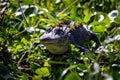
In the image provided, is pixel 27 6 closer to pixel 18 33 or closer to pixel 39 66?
pixel 18 33

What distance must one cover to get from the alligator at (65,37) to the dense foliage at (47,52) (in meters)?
0.05

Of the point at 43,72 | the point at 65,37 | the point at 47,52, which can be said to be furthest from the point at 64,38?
the point at 43,72

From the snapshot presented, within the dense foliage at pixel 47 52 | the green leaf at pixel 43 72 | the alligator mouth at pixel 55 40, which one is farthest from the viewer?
the alligator mouth at pixel 55 40

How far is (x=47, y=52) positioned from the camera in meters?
2.50

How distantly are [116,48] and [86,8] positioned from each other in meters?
1.40

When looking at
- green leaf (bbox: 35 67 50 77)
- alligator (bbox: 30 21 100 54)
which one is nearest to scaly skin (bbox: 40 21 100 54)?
alligator (bbox: 30 21 100 54)

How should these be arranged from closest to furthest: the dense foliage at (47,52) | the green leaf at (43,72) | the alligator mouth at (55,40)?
1. the dense foliage at (47,52)
2. the green leaf at (43,72)
3. the alligator mouth at (55,40)

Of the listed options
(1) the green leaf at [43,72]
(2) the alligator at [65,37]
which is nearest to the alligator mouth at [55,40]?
(2) the alligator at [65,37]

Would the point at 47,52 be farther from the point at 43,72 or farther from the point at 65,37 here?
the point at 43,72

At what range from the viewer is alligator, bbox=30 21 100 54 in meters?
2.38

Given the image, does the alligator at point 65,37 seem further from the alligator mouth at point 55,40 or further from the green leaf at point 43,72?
the green leaf at point 43,72

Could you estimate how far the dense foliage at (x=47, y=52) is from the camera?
6.41 ft

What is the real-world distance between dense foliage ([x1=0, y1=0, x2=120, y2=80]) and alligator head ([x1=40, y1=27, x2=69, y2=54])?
0.15 ft

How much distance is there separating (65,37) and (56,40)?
11 centimetres
